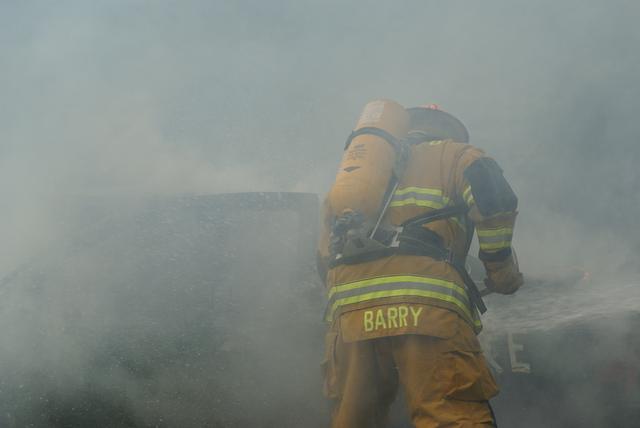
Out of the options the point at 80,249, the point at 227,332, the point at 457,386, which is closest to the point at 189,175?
the point at 80,249

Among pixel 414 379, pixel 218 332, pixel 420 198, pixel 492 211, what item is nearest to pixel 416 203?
pixel 420 198

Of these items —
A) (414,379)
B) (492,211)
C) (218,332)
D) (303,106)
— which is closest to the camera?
(414,379)

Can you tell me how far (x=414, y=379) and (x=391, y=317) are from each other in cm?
25

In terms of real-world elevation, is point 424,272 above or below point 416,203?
below

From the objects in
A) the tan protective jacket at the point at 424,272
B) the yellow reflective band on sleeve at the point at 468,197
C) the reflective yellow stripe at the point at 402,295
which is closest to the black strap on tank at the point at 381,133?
the tan protective jacket at the point at 424,272

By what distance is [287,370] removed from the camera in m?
3.54

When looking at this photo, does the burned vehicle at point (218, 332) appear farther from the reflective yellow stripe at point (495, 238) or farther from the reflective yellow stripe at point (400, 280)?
the reflective yellow stripe at point (400, 280)

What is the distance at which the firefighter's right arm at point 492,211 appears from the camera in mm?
2385

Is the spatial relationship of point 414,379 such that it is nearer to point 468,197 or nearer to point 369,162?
point 468,197

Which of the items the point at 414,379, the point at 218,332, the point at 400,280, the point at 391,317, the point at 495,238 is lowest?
the point at 218,332

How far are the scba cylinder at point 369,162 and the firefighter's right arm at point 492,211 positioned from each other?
33 centimetres

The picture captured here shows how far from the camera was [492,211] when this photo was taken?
2.38 meters

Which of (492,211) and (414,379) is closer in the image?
(414,379)

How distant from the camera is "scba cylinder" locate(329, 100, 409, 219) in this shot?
238 centimetres
